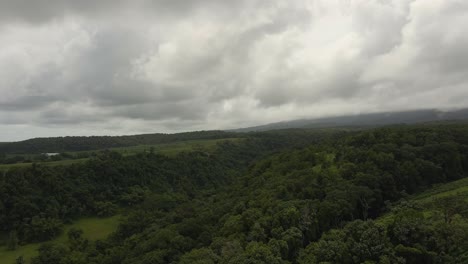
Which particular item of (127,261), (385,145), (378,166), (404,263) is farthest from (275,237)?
(385,145)

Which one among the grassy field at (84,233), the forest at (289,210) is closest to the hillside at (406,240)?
the forest at (289,210)

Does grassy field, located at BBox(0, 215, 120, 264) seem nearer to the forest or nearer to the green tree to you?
→ the green tree

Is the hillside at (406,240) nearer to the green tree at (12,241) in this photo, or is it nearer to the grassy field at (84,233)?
the grassy field at (84,233)

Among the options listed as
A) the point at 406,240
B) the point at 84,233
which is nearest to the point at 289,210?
the point at 406,240

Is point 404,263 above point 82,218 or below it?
above

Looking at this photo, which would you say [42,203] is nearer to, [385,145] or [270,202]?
[270,202]

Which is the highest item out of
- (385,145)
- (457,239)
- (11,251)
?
(385,145)
